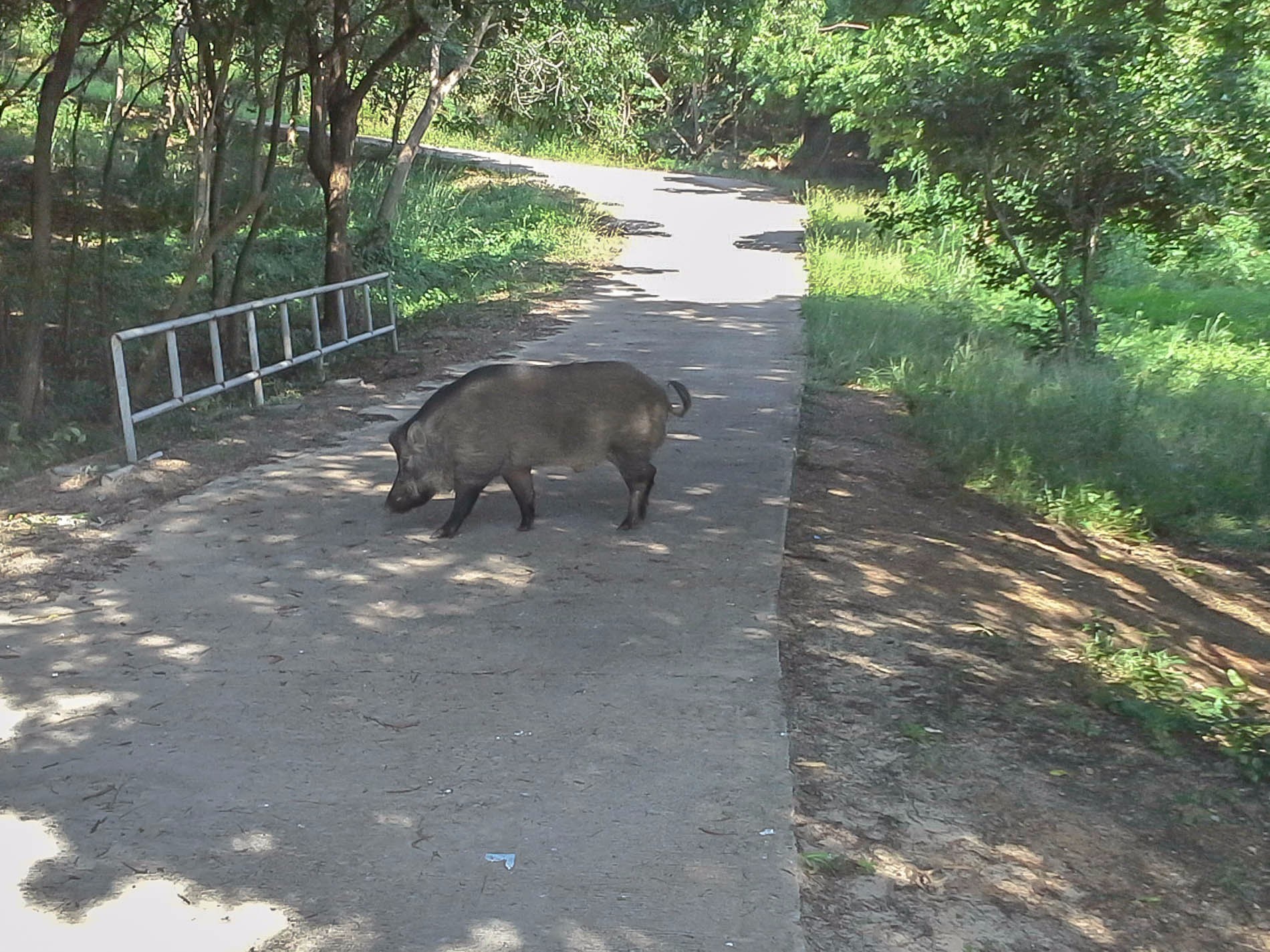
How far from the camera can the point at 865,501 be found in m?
8.77

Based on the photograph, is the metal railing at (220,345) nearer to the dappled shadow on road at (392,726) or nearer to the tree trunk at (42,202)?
the tree trunk at (42,202)

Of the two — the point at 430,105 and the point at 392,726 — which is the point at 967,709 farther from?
the point at 430,105

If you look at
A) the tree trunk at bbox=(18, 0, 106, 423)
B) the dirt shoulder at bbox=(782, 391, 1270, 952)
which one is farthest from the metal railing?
the dirt shoulder at bbox=(782, 391, 1270, 952)

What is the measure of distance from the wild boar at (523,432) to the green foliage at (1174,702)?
2.61 m

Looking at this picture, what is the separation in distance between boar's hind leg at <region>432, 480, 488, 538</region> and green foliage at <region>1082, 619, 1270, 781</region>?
3.29 m

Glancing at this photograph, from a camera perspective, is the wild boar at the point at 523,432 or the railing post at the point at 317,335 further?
the railing post at the point at 317,335

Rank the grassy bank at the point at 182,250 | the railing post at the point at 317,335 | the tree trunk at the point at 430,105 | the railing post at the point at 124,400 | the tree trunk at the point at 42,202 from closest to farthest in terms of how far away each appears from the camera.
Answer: the railing post at the point at 124,400 → the tree trunk at the point at 42,202 → the railing post at the point at 317,335 → the grassy bank at the point at 182,250 → the tree trunk at the point at 430,105

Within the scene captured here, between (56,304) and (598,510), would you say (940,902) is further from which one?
(56,304)

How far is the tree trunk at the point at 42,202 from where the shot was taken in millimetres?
9773

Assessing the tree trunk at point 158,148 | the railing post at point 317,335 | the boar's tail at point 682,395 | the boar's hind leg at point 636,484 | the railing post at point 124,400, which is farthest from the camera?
the tree trunk at point 158,148

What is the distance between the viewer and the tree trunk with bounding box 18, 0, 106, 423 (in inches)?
385

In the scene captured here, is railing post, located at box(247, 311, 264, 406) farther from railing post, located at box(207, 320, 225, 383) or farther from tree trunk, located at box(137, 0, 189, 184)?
tree trunk, located at box(137, 0, 189, 184)

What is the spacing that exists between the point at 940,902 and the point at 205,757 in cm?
256

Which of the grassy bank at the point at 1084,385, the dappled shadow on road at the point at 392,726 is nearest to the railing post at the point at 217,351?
the dappled shadow on road at the point at 392,726
